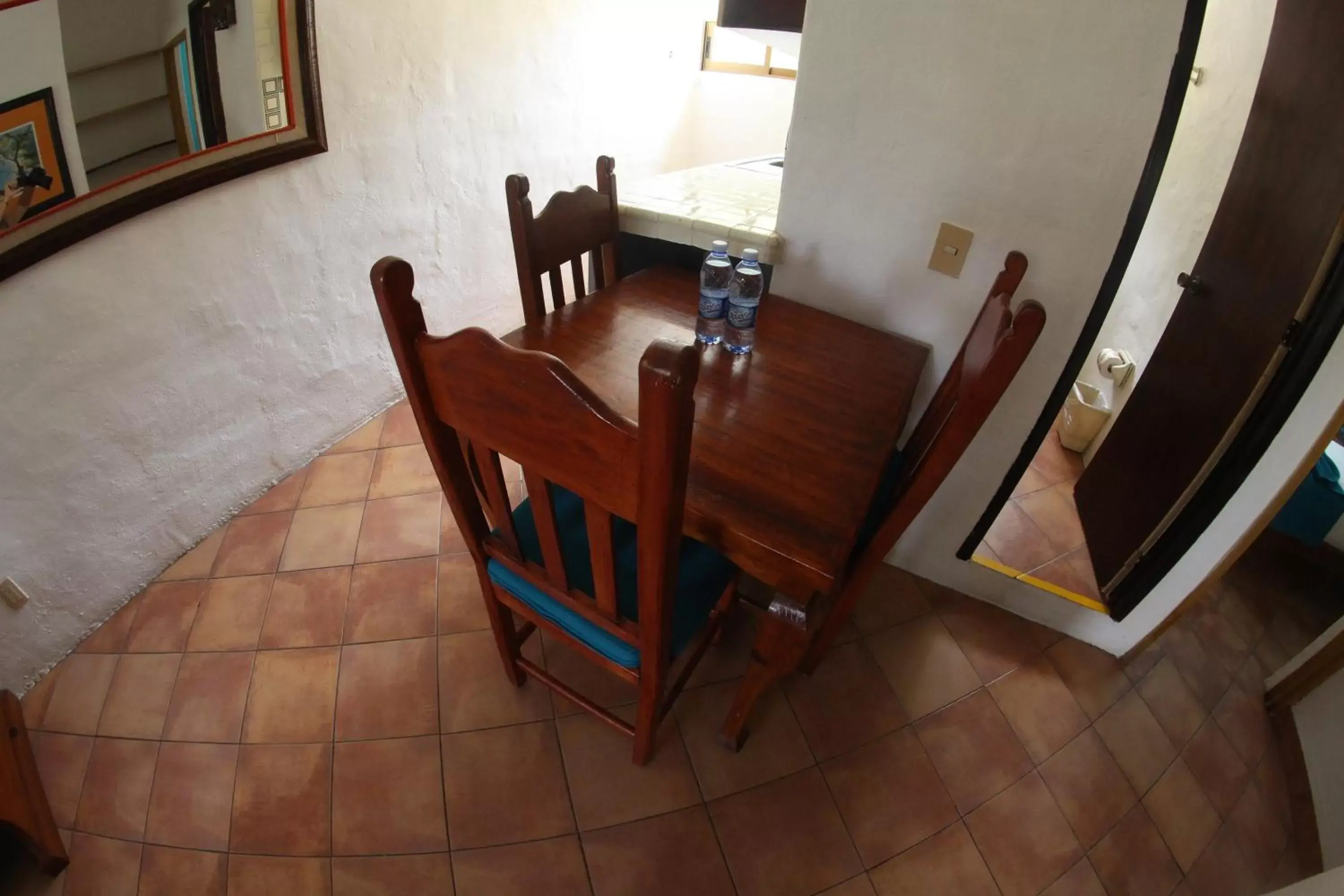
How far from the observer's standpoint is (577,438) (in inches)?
25.6

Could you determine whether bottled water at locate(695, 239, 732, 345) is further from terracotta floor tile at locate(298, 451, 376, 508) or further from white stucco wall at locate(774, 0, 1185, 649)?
terracotta floor tile at locate(298, 451, 376, 508)

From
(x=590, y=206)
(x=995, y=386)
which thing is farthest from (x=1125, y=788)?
(x=590, y=206)

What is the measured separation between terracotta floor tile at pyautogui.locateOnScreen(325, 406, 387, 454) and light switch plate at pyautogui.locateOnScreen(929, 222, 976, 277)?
192cm

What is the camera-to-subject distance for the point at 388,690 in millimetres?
1367

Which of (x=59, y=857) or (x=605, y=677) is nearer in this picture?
(x=59, y=857)

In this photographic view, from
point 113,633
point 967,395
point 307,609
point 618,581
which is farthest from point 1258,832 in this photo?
point 113,633

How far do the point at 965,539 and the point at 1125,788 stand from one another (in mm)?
643

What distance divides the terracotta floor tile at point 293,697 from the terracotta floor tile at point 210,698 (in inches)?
1.0

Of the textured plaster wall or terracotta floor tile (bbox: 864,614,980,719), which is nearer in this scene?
the textured plaster wall

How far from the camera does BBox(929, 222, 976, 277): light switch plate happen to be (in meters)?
1.23

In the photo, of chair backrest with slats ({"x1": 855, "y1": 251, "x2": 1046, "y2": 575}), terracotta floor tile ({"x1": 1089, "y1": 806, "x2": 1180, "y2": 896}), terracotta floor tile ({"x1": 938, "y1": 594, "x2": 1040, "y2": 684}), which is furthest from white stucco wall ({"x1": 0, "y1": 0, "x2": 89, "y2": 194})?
terracotta floor tile ({"x1": 1089, "y1": 806, "x2": 1180, "y2": 896})

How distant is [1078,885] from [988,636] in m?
0.58

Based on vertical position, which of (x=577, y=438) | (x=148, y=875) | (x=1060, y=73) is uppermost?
(x=1060, y=73)

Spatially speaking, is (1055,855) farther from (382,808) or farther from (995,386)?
(382,808)
